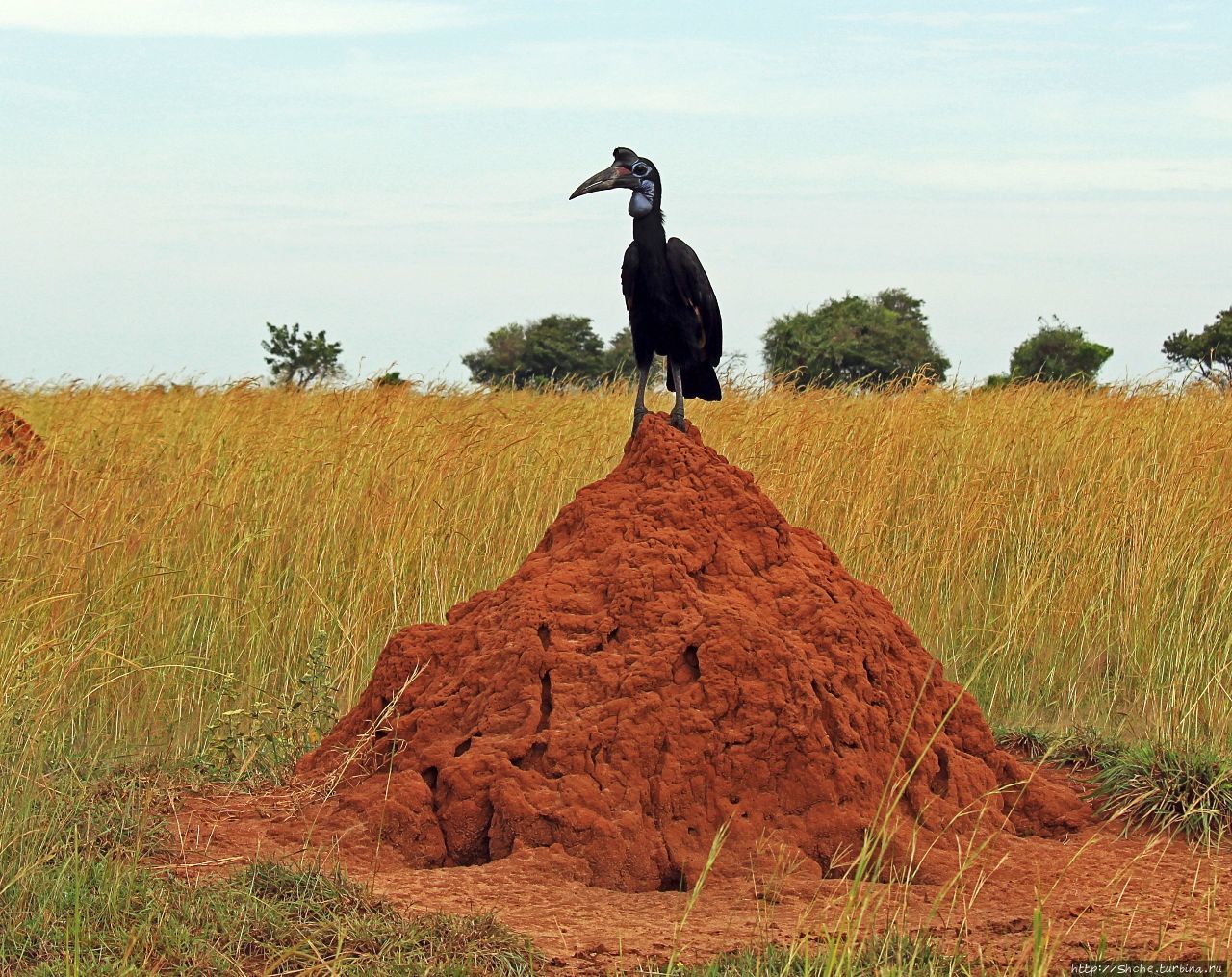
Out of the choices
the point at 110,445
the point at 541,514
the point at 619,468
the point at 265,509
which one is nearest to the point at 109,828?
the point at 619,468

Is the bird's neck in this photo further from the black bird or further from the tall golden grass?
the tall golden grass

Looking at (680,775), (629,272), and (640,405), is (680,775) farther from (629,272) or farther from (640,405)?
(629,272)

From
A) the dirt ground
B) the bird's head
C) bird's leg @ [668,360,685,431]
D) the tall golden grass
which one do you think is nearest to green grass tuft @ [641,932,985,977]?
the dirt ground

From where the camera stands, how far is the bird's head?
4.79 metres

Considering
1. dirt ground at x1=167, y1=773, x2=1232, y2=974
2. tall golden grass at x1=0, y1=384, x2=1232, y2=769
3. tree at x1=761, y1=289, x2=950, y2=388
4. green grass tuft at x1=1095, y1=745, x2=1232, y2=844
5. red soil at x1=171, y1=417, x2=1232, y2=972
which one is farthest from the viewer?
tree at x1=761, y1=289, x2=950, y2=388

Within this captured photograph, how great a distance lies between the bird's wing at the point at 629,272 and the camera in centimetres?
491

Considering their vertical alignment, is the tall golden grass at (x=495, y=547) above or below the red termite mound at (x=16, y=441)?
below

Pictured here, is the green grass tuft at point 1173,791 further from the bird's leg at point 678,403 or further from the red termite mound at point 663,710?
the bird's leg at point 678,403

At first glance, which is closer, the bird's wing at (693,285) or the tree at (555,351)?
the bird's wing at (693,285)

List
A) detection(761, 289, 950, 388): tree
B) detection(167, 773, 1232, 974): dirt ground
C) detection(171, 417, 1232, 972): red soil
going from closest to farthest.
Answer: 1. detection(167, 773, 1232, 974): dirt ground
2. detection(171, 417, 1232, 972): red soil
3. detection(761, 289, 950, 388): tree

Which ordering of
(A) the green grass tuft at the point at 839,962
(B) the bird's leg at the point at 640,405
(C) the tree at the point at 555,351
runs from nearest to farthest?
1. (A) the green grass tuft at the point at 839,962
2. (B) the bird's leg at the point at 640,405
3. (C) the tree at the point at 555,351

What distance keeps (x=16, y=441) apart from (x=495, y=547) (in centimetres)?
370

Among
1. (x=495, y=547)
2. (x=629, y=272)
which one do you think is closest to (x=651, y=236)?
(x=629, y=272)

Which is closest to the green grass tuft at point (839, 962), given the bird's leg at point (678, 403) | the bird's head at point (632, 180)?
the bird's leg at point (678, 403)
